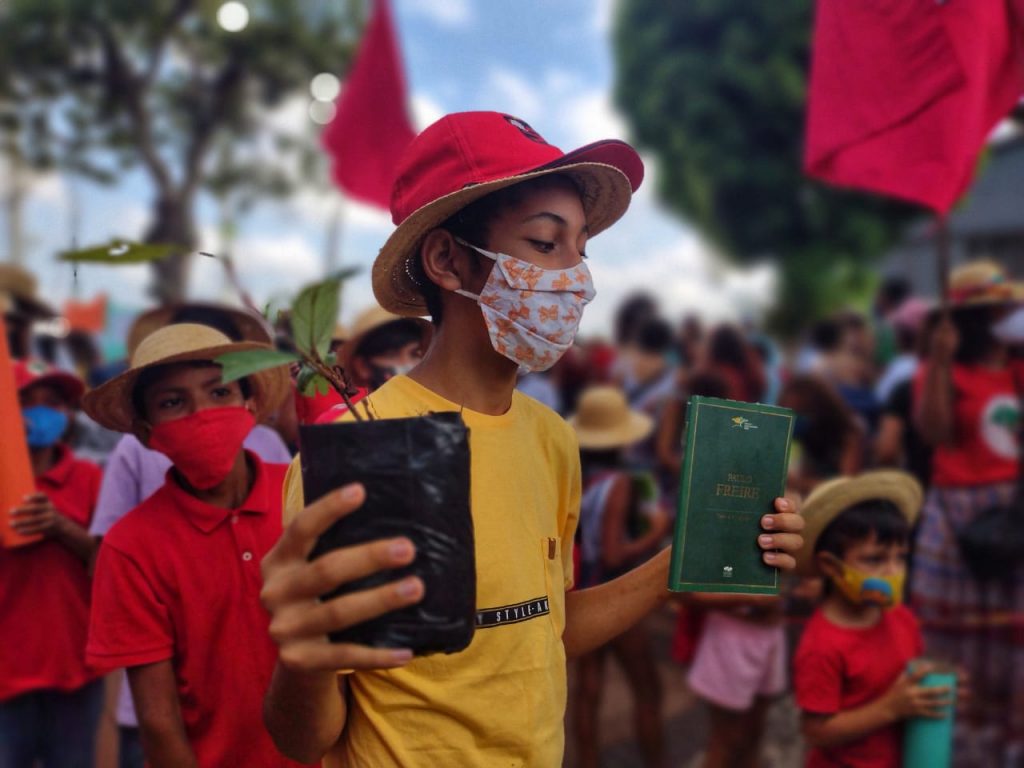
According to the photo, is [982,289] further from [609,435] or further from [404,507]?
[404,507]

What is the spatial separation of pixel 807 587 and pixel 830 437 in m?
2.12

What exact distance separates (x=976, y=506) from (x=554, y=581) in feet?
11.8

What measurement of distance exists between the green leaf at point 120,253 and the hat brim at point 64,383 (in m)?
2.33

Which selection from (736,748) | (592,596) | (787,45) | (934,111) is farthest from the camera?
(787,45)

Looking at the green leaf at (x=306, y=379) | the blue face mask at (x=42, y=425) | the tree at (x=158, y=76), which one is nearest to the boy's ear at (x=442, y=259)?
the green leaf at (x=306, y=379)

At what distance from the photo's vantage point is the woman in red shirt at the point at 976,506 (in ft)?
14.7

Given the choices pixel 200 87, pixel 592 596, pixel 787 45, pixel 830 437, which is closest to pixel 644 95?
pixel 787 45

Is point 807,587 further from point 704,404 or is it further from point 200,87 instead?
point 200,87

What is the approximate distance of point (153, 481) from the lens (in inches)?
110

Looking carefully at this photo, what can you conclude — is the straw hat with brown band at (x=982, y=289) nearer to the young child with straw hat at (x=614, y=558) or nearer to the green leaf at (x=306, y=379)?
the young child with straw hat at (x=614, y=558)

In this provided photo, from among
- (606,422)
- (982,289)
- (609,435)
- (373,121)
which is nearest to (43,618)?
(609,435)

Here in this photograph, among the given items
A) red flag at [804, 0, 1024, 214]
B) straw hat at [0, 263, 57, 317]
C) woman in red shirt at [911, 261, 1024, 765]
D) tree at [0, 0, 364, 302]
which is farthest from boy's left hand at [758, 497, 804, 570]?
tree at [0, 0, 364, 302]

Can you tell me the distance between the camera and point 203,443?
230 cm

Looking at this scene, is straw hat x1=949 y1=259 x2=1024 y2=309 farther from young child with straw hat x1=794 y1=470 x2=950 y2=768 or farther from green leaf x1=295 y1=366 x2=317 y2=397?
green leaf x1=295 y1=366 x2=317 y2=397
